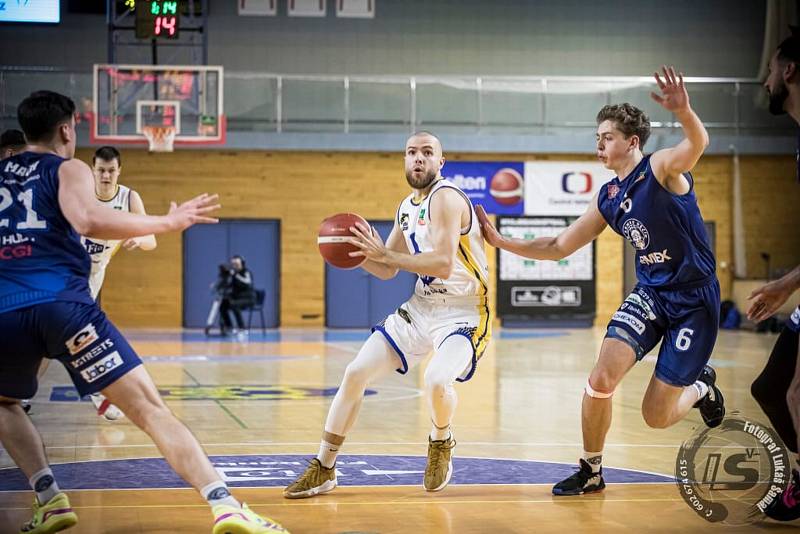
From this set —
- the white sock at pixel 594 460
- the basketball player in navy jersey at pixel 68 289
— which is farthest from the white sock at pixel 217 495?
the white sock at pixel 594 460

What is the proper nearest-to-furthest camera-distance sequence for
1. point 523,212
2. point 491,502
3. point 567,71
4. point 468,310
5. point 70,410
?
point 491,502 < point 468,310 < point 70,410 < point 523,212 < point 567,71

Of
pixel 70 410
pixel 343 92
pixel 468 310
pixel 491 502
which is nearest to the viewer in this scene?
pixel 491 502

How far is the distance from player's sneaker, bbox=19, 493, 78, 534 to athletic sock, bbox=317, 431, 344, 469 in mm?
1488

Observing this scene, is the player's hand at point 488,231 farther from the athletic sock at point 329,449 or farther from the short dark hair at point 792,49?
the short dark hair at point 792,49

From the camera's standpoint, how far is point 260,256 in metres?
24.1

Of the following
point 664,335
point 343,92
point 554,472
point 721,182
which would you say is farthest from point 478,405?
point 721,182

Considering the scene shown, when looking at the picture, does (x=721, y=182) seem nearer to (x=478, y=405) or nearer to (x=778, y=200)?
(x=778, y=200)

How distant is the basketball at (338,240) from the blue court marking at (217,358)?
9.59 m

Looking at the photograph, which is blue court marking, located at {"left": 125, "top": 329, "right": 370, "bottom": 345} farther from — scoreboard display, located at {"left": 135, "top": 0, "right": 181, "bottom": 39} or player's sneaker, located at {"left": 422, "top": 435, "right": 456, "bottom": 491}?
player's sneaker, located at {"left": 422, "top": 435, "right": 456, "bottom": 491}

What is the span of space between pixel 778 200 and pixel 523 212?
20.7ft

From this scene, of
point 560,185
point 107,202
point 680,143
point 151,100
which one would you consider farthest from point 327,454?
point 560,185

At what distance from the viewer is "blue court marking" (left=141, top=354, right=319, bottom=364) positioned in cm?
1528

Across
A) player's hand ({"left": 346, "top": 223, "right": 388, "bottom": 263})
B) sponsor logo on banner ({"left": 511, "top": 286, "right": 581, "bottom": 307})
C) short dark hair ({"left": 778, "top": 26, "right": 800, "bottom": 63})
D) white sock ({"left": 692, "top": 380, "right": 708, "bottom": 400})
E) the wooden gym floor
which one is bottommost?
sponsor logo on banner ({"left": 511, "top": 286, "right": 581, "bottom": 307})

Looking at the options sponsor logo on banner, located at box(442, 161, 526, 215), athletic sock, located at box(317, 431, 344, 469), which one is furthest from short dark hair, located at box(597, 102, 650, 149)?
sponsor logo on banner, located at box(442, 161, 526, 215)
